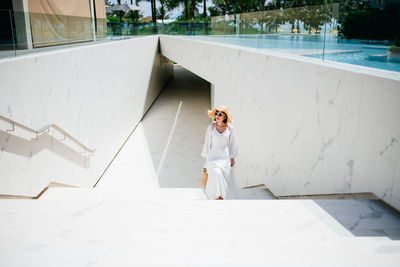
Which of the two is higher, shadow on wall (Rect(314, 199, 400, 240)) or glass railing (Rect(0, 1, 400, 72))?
glass railing (Rect(0, 1, 400, 72))

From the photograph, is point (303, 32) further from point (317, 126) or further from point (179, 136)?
point (179, 136)

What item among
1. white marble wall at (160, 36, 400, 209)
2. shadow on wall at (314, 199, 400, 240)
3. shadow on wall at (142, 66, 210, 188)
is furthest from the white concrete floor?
shadow on wall at (142, 66, 210, 188)

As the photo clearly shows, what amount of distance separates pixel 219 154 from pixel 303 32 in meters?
3.31

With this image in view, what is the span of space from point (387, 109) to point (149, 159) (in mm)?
10135

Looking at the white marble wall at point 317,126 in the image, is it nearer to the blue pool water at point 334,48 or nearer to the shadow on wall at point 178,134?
the blue pool water at point 334,48

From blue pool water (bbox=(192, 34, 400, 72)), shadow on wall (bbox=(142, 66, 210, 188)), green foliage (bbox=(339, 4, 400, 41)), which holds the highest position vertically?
green foliage (bbox=(339, 4, 400, 41))

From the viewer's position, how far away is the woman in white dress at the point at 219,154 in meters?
5.35

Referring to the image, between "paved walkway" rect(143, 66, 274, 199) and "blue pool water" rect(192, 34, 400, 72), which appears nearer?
"blue pool water" rect(192, 34, 400, 72)

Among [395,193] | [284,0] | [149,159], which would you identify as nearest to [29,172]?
[395,193]

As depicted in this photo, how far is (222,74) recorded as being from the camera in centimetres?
1111

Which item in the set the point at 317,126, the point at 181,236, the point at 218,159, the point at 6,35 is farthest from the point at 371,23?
the point at 6,35

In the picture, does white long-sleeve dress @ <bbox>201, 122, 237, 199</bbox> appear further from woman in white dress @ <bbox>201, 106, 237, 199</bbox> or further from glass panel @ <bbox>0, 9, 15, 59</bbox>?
glass panel @ <bbox>0, 9, 15, 59</bbox>

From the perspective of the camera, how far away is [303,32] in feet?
22.2

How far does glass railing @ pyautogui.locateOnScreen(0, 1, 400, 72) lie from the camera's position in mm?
4645
